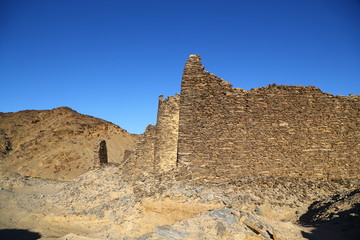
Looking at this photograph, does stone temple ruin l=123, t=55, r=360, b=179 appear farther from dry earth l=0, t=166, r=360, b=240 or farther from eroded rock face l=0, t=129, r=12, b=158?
eroded rock face l=0, t=129, r=12, b=158

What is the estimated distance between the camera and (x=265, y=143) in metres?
9.94

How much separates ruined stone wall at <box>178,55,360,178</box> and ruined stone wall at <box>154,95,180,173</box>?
4587 mm

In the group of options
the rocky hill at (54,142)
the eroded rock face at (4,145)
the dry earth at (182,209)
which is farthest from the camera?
the eroded rock face at (4,145)

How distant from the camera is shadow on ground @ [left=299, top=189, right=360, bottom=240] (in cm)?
663

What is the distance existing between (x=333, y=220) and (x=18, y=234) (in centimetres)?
957

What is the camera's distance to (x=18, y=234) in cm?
876

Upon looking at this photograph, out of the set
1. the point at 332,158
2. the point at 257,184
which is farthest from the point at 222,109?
the point at 332,158

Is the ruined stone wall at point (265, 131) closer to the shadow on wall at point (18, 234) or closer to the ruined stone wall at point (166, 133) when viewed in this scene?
the ruined stone wall at point (166, 133)

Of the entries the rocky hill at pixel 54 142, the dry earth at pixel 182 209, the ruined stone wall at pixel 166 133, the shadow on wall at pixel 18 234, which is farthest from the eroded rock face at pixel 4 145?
the shadow on wall at pixel 18 234

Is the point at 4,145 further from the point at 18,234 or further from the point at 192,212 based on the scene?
the point at 192,212

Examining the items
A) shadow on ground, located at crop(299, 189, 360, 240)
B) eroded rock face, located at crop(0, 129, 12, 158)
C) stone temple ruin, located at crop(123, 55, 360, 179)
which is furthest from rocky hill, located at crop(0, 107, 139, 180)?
shadow on ground, located at crop(299, 189, 360, 240)

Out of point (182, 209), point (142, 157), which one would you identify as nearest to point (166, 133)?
point (142, 157)

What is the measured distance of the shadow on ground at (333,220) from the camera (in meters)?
6.63

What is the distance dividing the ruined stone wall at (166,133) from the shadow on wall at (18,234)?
6.52 m
